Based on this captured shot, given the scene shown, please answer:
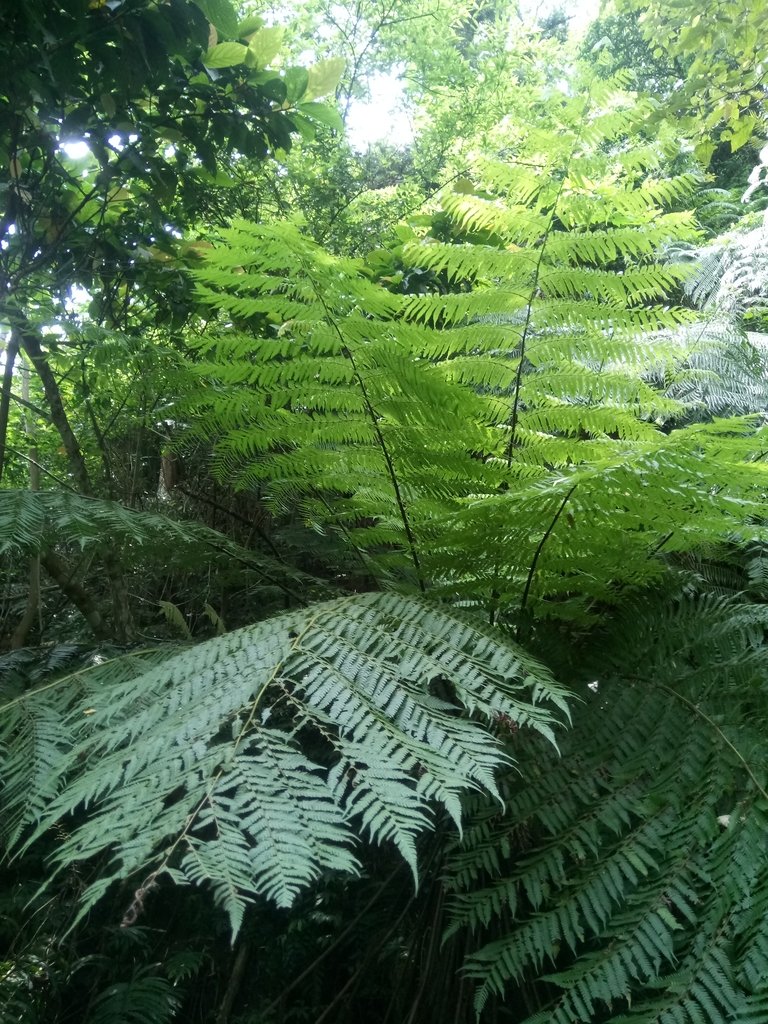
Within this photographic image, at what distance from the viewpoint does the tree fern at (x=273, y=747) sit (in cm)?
53

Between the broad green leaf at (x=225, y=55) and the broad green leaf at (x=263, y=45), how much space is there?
6cm

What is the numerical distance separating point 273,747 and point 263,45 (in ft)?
5.49

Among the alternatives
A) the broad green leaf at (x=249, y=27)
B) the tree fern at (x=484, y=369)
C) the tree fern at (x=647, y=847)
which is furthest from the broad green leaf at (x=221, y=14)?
the tree fern at (x=647, y=847)

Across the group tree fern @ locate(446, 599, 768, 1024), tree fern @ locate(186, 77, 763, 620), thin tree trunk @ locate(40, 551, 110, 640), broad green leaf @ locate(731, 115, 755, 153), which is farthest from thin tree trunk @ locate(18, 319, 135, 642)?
broad green leaf @ locate(731, 115, 755, 153)

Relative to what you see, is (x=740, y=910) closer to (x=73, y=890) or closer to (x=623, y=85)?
(x=73, y=890)

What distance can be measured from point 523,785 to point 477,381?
0.77 meters

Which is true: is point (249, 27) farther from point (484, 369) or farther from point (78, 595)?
point (78, 595)

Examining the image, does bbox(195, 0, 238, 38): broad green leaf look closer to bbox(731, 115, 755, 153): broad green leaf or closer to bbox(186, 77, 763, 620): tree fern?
bbox(186, 77, 763, 620): tree fern

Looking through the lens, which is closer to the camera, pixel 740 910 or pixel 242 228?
pixel 740 910

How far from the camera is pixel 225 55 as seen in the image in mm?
1553

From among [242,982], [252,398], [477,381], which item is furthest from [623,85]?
[242,982]

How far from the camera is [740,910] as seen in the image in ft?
2.30

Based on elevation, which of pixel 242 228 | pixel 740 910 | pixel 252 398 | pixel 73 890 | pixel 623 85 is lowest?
pixel 73 890

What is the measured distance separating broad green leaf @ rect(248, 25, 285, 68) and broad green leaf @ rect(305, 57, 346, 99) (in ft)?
0.32
